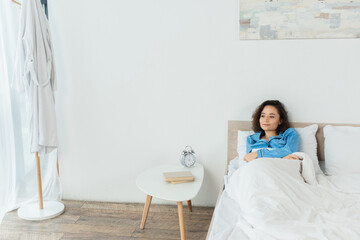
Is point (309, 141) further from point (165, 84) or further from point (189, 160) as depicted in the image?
point (165, 84)

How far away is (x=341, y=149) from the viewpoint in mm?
2275

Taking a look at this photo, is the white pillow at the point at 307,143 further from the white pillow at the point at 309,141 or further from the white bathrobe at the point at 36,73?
the white bathrobe at the point at 36,73

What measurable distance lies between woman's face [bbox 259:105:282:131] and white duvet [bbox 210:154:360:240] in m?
0.41

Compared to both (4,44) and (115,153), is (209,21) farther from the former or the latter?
(4,44)

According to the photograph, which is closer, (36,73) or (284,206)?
(284,206)

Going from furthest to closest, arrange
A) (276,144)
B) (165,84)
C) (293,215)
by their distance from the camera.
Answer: (165,84)
(276,144)
(293,215)

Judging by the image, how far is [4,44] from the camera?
2.51 meters

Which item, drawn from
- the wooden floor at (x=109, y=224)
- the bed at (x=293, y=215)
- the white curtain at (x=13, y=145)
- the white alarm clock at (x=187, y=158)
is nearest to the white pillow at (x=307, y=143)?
the bed at (x=293, y=215)

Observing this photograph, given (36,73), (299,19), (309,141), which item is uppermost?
(299,19)

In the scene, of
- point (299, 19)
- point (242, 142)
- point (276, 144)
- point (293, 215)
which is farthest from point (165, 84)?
point (293, 215)

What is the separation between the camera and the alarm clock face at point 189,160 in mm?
2568

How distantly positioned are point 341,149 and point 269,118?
0.50 m

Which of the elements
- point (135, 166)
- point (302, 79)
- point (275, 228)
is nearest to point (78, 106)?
point (135, 166)

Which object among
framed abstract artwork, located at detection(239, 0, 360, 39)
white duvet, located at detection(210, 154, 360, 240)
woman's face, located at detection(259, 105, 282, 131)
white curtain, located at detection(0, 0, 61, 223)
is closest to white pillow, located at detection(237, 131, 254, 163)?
woman's face, located at detection(259, 105, 282, 131)
